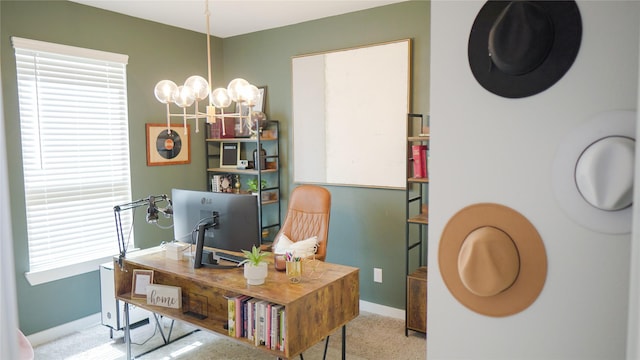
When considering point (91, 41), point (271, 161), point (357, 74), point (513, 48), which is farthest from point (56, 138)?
point (513, 48)

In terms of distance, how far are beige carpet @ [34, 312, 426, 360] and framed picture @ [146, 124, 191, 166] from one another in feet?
5.00

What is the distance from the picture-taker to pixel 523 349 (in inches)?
42.3

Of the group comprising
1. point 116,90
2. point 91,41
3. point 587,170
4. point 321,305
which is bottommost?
point 321,305

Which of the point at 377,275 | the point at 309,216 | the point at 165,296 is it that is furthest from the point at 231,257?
the point at 377,275

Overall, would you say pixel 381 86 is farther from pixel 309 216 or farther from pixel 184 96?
pixel 184 96

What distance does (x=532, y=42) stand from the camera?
Result: 966mm

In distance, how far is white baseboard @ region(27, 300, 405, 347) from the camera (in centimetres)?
332

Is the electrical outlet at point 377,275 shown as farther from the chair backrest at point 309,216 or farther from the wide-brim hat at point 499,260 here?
the wide-brim hat at point 499,260

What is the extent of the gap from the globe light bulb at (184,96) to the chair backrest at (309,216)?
48.4 inches

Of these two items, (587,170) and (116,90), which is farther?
(116,90)

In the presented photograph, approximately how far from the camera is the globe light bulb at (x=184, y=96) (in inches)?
107

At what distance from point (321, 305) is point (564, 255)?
4.91 ft

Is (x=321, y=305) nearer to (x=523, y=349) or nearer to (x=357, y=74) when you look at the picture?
(x=523, y=349)

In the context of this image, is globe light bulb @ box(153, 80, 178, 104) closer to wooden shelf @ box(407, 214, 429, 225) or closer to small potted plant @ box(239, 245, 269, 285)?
small potted plant @ box(239, 245, 269, 285)
